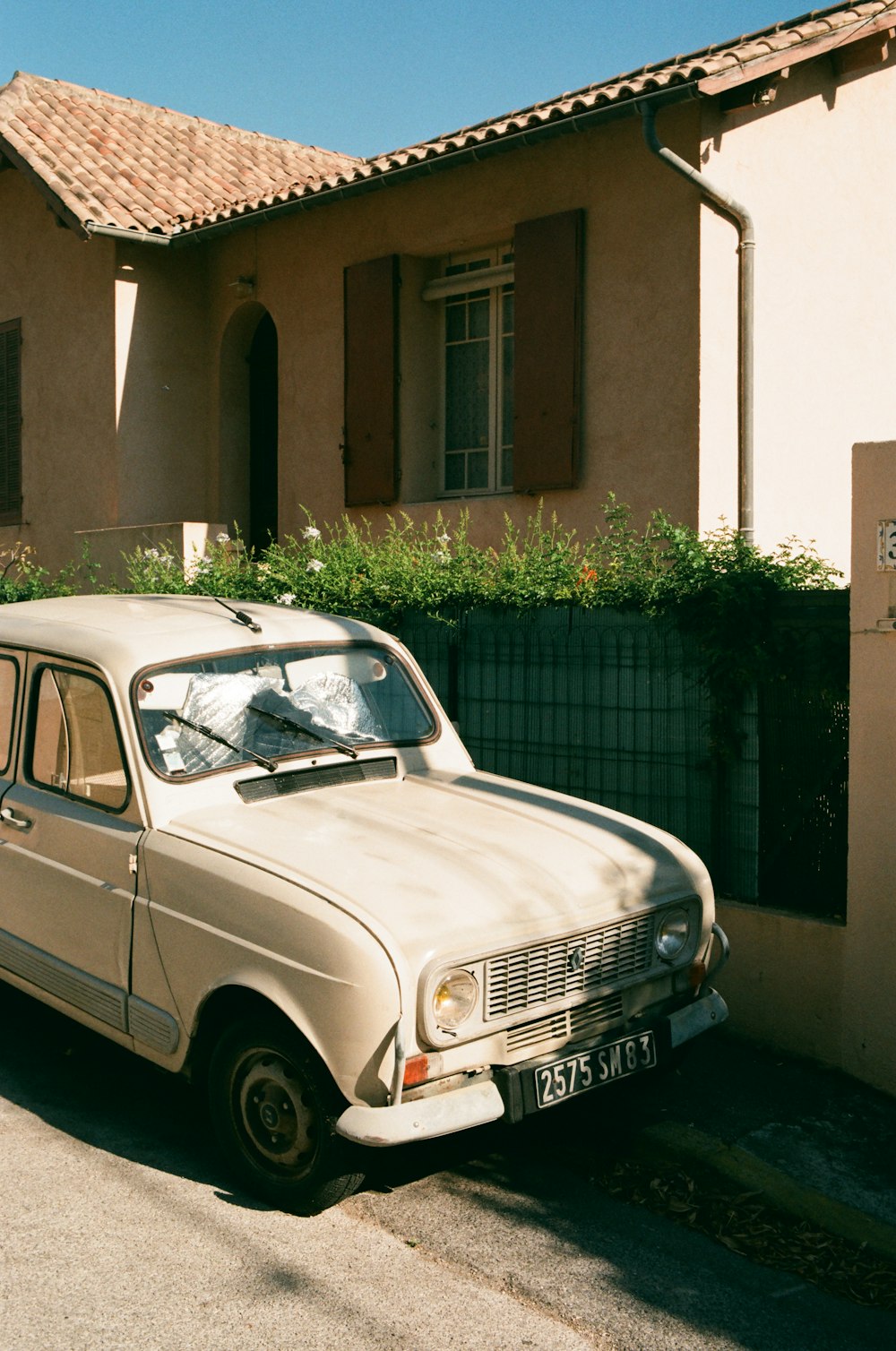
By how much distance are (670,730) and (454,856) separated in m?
2.14

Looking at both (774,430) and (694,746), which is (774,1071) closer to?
(694,746)

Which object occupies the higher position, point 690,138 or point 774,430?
point 690,138

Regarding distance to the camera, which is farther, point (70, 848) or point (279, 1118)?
point (70, 848)

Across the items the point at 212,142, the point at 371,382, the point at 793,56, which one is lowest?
the point at 371,382

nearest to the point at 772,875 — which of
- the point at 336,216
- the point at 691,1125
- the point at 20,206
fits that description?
the point at 691,1125

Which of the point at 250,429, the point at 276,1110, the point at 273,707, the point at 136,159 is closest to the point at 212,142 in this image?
the point at 136,159

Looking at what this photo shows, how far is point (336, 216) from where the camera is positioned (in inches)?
433

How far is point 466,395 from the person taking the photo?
10586mm

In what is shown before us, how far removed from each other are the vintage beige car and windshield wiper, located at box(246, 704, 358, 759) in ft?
0.04

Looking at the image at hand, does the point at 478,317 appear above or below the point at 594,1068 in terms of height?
above

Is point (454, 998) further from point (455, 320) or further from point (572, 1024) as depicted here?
point (455, 320)

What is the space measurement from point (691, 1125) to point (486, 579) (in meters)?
3.17

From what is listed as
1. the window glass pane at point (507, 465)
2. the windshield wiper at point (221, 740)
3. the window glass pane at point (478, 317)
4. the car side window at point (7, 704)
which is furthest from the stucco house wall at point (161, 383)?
the windshield wiper at point (221, 740)

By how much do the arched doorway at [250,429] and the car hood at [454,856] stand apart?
834 centimetres
